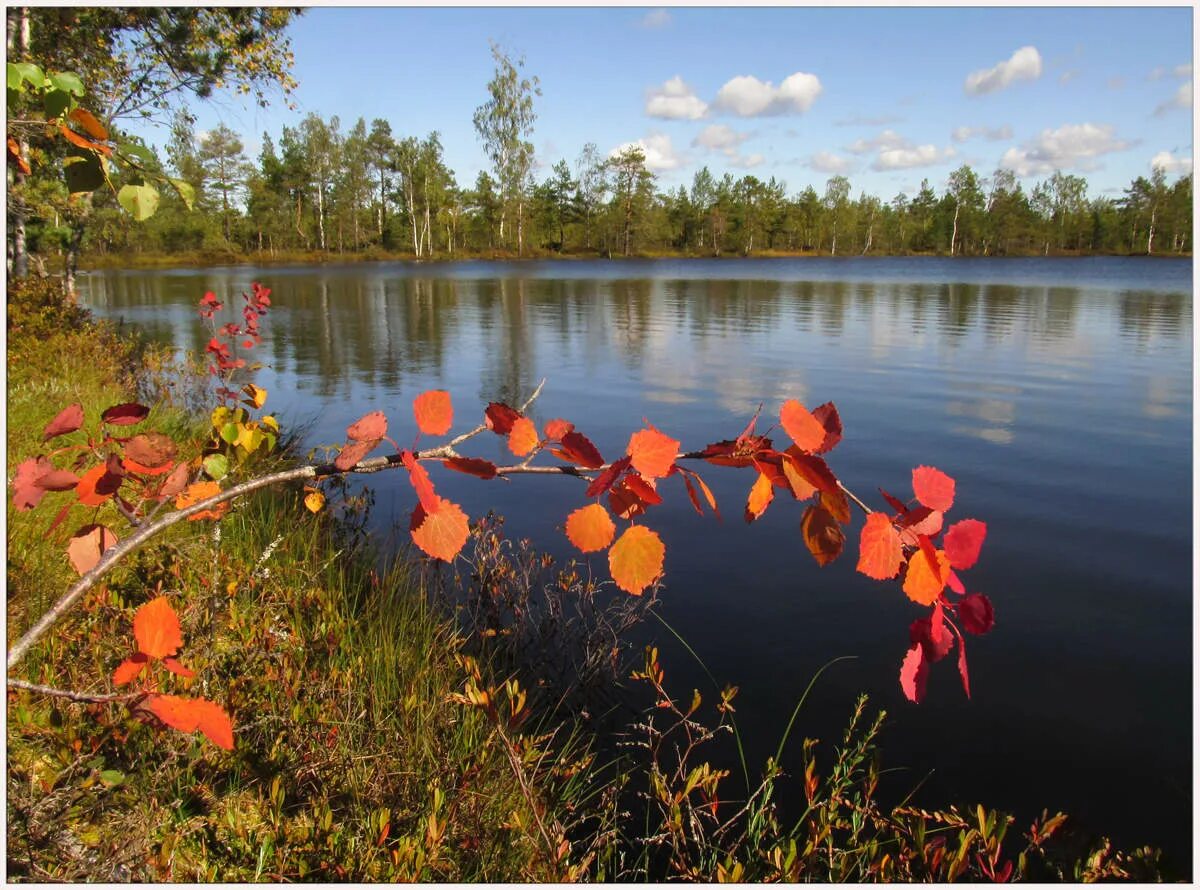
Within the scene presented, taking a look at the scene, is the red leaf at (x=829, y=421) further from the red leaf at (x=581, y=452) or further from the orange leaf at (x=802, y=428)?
the red leaf at (x=581, y=452)

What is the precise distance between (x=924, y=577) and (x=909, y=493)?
617 cm

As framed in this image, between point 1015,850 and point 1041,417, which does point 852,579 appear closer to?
point 1015,850

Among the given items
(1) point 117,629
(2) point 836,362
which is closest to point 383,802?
(1) point 117,629

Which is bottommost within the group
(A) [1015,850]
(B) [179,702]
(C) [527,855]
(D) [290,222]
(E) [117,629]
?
(A) [1015,850]

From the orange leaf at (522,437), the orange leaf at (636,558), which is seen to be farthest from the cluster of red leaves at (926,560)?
the orange leaf at (522,437)

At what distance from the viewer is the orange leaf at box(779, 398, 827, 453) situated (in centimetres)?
113

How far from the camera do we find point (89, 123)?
1348 mm

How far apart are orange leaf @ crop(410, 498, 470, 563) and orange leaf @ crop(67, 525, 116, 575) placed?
2.15 feet

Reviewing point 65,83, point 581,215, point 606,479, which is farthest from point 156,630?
point 581,215

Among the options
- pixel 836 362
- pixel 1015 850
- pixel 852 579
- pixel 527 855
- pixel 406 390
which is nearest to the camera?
pixel 527 855

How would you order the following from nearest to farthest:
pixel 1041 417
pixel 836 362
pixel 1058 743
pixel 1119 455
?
1. pixel 1058 743
2. pixel 1119 455
3. pixel 1041 417
4. pixel 836 362

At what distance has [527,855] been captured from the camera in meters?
2.38

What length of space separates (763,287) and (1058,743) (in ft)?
115

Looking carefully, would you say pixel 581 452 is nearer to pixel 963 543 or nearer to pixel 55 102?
pixel 963 543
